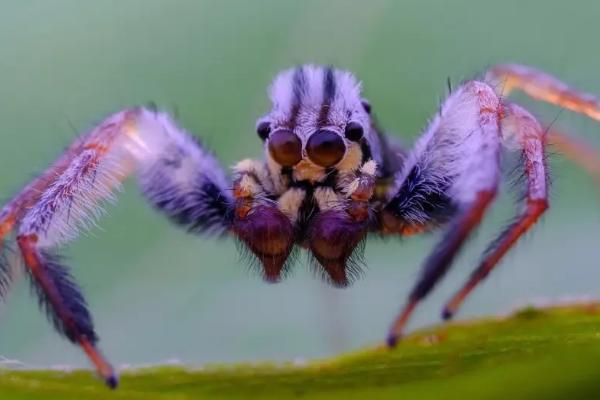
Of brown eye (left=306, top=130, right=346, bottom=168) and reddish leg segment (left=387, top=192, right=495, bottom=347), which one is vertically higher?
reddish leg segment (left=387, top=192, right=495, bottom=347)

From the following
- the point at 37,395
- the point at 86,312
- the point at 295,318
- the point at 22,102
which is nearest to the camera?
the point at 37,395

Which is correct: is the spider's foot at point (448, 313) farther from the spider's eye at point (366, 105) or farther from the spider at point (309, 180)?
the spider's eye at point (366, 105)

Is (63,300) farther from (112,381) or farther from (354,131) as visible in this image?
(354,131)

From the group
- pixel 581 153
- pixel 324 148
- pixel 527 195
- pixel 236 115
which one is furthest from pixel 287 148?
pixel 236 115

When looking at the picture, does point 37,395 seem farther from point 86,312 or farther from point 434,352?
point 434,352

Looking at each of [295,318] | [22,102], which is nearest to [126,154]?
[295,318]

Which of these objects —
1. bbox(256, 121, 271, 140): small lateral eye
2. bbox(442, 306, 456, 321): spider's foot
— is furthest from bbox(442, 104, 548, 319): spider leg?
bbox(256, 121, 271, 140): small lateral eye

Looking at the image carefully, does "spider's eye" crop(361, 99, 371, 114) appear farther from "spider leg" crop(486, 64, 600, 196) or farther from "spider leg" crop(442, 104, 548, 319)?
"spider leg" crop(442, 104, 548, 319)
